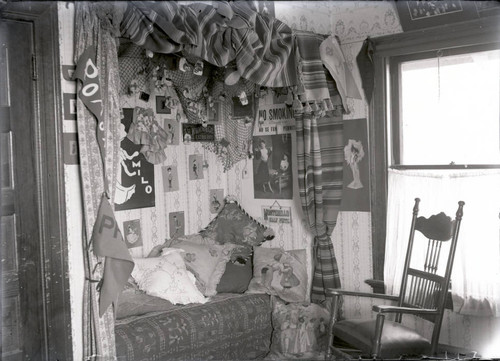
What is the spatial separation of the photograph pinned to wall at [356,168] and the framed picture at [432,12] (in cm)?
87

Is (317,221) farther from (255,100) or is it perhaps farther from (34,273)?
(34,273)

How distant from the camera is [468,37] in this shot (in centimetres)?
433

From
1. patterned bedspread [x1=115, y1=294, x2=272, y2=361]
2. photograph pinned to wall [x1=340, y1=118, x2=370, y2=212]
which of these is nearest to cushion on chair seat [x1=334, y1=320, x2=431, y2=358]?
patterned bedspread [x1=115, y1=294, x2=272, y2=361]

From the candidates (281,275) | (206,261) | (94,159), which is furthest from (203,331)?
(94,159)

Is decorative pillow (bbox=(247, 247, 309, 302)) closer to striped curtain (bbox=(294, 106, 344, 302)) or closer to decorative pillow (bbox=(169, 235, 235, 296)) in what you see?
striped curtain (bbox=(294, 106, 344, 302))

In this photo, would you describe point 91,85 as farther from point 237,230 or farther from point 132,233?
point 237,230

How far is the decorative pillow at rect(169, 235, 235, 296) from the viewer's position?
5.06 metres

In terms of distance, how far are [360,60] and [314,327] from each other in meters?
2.28

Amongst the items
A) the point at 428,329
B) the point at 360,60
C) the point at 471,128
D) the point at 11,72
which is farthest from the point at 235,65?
the point at 428,329

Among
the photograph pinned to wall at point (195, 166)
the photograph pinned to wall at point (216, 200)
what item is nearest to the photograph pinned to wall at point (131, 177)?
the photograph pinned to wall at point (195, 166)

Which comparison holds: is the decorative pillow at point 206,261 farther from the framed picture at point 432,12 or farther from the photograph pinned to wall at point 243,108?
the framed picture at point 432,12

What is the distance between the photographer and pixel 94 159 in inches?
141

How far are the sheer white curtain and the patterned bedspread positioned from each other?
4.04ft

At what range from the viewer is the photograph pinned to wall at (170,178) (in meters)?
5.34
